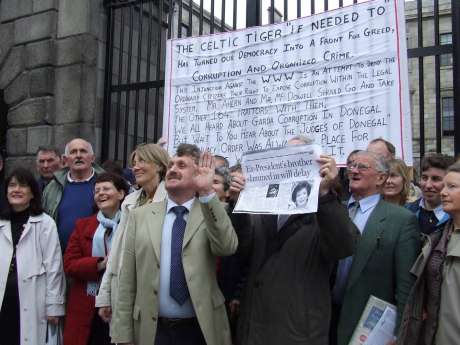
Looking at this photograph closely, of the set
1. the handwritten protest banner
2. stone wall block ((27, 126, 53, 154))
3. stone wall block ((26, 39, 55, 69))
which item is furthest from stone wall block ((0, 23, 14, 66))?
the handwritten protest banner

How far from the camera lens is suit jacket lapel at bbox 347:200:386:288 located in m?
Result: 2.80

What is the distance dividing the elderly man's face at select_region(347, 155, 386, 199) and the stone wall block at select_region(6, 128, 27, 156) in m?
4.51

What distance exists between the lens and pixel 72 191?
4.42 meters

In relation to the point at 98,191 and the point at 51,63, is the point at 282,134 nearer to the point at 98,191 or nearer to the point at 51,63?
the point at 98,191

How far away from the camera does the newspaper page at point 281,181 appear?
2562 mm

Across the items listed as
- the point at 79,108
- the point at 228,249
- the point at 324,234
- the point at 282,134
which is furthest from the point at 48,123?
the point at 324,234

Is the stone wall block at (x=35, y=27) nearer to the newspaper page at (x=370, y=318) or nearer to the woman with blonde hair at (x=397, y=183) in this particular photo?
the woman with blonde hair at (x=397, y=183)

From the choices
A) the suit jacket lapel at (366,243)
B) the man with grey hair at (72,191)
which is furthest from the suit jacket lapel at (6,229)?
the suit jacket lapel at (366,243)

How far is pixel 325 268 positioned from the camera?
2760 mm

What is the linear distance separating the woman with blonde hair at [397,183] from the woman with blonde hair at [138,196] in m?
1.45

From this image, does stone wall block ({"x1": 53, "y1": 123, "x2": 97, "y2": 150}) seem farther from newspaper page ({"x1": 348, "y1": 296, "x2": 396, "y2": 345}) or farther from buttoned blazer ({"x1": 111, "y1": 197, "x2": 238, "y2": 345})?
newspaper page ({"x1": 348, "y1": 296, "x2": 396, "y2": 345})

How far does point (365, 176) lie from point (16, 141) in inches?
186

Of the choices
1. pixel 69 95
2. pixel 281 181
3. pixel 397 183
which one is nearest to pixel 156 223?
pixel 281 181

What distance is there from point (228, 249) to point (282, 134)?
1.95m
